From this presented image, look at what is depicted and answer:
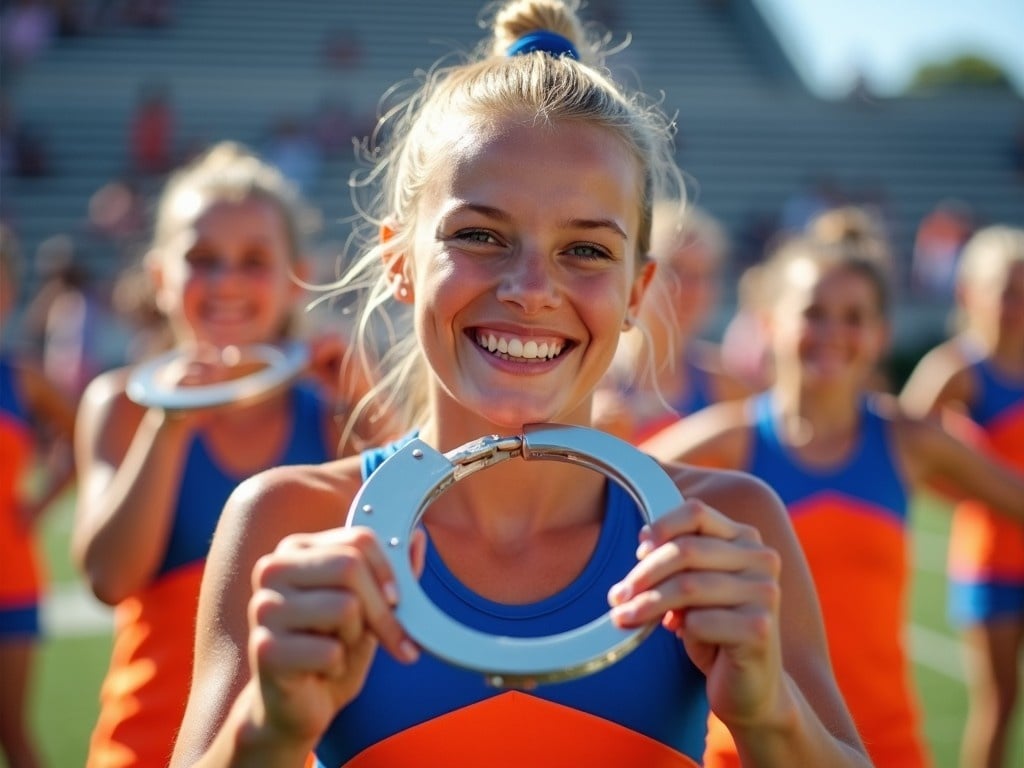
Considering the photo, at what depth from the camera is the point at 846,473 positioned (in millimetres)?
3738

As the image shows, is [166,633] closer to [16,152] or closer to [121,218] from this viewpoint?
[121,218]

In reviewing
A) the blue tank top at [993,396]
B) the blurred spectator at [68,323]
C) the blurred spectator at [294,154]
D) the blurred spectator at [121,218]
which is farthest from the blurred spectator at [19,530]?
the blurred spectator at [294,154]

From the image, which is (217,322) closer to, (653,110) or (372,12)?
(653,110)

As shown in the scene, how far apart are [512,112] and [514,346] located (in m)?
0.36

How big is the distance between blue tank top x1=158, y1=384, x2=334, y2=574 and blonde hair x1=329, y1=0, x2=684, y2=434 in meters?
0.69

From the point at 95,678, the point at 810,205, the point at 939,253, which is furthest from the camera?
the point at 810,205

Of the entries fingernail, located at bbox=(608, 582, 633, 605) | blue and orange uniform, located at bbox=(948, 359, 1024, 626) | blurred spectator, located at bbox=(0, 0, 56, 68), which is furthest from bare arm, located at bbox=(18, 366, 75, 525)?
blurred spectator, located at bbox=(0, 0, 56, 68)

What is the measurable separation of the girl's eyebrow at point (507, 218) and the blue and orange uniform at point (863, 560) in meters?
1.70

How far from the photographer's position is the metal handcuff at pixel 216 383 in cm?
284

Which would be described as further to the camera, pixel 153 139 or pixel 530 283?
pixel 153 139

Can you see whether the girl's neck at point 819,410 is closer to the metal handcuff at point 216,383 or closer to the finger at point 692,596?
the metal handcuff at point 216,383

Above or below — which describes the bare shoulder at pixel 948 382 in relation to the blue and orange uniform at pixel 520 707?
below

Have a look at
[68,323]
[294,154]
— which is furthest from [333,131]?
[68,323]

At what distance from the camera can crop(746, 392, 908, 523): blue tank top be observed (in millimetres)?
3717
